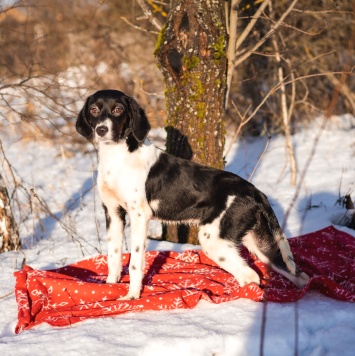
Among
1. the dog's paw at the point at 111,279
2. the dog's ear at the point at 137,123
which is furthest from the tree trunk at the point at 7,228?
the dog's ear at the point at 137,123

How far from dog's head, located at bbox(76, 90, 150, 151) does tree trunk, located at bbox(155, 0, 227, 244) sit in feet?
4.13

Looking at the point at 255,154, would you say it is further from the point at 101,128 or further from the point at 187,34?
the point at 101,128

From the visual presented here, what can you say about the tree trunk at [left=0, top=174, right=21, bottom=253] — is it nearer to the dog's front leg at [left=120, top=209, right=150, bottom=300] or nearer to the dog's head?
the dog's head

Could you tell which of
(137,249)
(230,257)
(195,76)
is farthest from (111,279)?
(195,76)

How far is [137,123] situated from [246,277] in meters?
1.38

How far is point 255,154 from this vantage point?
10.0m

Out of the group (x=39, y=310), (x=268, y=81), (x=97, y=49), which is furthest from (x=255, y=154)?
(x=39, y=310)

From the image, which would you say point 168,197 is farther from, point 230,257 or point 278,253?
point 278,253

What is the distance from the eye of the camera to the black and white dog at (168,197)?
12.4 feet

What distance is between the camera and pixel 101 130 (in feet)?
11.8

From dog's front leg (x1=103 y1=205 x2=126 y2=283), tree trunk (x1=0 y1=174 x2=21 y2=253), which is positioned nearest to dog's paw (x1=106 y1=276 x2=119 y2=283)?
dog's front leg (x1=103 y1=205 x2=126 y2=283)

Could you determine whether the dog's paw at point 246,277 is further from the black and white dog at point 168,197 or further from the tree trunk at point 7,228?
the tree trunk at point 7,228

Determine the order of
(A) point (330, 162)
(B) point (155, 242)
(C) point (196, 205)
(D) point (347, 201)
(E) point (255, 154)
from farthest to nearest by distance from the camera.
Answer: (E) point (255, 154) → (A) point (330, 162) → (D) point (347, 201) → (B) point (155, 242) → (C) point (196, 205)

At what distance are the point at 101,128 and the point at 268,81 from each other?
7.26m
